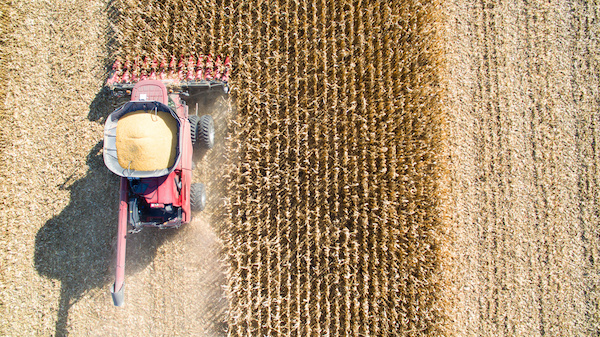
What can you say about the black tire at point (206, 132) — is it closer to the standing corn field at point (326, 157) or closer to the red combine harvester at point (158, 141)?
the red combine harvester at point (158, 141)

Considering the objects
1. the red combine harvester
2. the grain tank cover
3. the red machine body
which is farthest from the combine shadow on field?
the grain tank cover

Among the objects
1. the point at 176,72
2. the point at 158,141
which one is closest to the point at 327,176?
the point at 158,141

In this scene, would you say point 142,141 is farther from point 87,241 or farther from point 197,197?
point 87,241

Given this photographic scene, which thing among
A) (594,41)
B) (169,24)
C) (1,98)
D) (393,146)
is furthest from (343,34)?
(1,98)

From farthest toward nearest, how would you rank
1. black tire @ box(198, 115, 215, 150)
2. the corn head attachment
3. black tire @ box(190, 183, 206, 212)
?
1. the corn head attachment
2. black tire @ box(198, 115, 215, 150)
3. black tire @ box(190, 183, 206, 212)

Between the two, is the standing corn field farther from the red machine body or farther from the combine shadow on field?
the combine shadow on field

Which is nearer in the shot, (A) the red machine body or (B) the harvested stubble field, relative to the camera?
(A) the red machine body

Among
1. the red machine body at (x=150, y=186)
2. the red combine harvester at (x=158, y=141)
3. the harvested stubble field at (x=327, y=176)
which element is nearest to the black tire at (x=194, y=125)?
the red combine harvester at (x=158, y=141)

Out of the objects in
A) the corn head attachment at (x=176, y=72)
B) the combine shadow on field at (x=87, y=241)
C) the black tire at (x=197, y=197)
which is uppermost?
the corn head attachment at (x=176, y=72)

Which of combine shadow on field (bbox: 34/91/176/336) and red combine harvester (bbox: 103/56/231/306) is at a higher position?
red combine harvester (bbox: 103/56/231/306)
